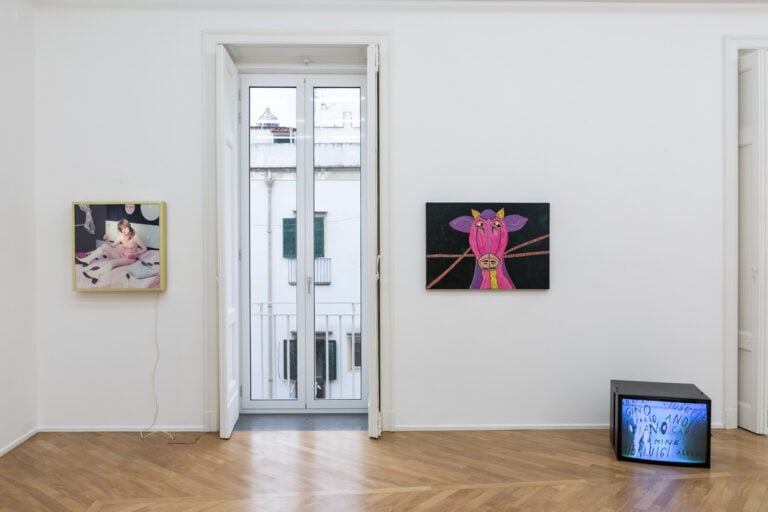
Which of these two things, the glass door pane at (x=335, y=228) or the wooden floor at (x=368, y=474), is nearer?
the wooden floor at (x=368, y=474)

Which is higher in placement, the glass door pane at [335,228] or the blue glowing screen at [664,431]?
the glass door pane at [335,228]

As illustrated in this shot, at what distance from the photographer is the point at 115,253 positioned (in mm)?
4199

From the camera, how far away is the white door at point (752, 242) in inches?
165

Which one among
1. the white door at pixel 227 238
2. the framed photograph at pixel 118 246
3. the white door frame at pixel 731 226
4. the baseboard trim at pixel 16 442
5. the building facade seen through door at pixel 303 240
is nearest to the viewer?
the baseboard trim at pixel 16 442

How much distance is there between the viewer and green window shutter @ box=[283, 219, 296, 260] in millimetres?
4785

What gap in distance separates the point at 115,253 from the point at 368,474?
98.9 inches

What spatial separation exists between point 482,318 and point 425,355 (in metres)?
0.53

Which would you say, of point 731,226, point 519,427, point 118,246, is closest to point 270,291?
point 118,246

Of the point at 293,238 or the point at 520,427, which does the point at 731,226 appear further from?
the point at 293,238

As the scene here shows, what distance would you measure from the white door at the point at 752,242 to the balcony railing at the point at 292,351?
3.10 m

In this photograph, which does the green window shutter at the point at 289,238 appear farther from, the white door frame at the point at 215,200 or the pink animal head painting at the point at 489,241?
the pink animal head painting at the point at 489,241

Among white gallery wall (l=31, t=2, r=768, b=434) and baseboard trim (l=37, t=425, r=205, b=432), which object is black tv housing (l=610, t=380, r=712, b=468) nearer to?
white gallery wall (l=31, t=2, r=768, b=434)

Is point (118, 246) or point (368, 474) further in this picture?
point (118, 246)

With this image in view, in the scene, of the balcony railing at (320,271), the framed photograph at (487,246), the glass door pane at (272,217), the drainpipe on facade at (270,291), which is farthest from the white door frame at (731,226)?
the drainpipe on facade at (270,291)
